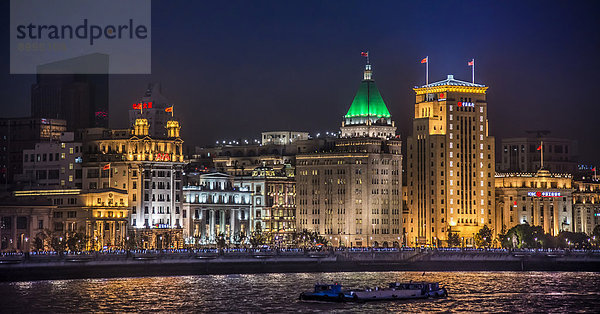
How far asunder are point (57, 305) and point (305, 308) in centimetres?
3454

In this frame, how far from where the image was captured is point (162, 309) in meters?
179

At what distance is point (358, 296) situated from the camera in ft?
633

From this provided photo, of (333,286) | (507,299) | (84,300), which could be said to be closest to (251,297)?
(333,286)

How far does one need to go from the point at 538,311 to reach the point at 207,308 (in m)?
45.9

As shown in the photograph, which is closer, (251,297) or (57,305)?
(57,305)

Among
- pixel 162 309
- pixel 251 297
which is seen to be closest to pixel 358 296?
pixel 251 297

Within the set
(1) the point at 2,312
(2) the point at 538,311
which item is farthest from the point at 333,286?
(1) the point at 2,312

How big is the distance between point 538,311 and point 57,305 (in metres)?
66.9

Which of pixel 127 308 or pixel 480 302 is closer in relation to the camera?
pixel 127 308

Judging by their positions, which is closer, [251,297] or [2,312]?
[2,312]

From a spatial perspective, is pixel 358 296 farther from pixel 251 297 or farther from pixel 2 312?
pixel 2 312

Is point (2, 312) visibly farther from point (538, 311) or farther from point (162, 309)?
point (538, 311)

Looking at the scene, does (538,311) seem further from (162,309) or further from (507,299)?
(162,309)

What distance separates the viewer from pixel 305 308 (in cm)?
18212
